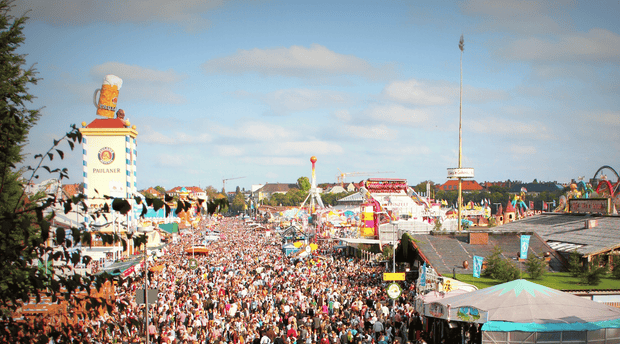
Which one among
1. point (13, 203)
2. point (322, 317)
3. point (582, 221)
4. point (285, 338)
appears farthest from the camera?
point (582, 221)

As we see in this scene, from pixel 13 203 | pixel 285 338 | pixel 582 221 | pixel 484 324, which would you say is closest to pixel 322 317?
pixel 285 338

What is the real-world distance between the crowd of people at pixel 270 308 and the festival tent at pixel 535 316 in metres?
1.15

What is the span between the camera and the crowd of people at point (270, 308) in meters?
16.0

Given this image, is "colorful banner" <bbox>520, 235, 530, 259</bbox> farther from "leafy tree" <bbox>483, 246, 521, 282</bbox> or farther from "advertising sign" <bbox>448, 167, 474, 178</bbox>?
"advertising sign" <bbox>448, 167, 474, 178</bbox>

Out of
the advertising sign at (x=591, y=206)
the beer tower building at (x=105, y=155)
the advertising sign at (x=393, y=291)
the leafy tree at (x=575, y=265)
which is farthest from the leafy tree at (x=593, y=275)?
the beer tower building at (x=105, y=155)

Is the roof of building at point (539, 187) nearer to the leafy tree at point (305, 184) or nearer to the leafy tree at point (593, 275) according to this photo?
the leafy tree at point (305, 184)

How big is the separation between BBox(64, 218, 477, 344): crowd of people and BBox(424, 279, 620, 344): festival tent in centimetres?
115

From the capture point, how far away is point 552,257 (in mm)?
24078

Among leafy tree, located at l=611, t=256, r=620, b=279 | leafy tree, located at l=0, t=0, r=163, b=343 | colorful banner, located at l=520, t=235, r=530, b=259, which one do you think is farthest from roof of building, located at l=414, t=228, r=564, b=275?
leafy tree, located at l=0, t=0, r=163, b=343

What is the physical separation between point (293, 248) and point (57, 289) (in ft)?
116

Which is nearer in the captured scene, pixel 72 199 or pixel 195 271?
pixel 72 199

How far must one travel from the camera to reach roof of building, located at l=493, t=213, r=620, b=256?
22500mm

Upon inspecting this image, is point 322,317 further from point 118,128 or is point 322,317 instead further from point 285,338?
point 118,128

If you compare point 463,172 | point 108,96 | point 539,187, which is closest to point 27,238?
point 463,172
